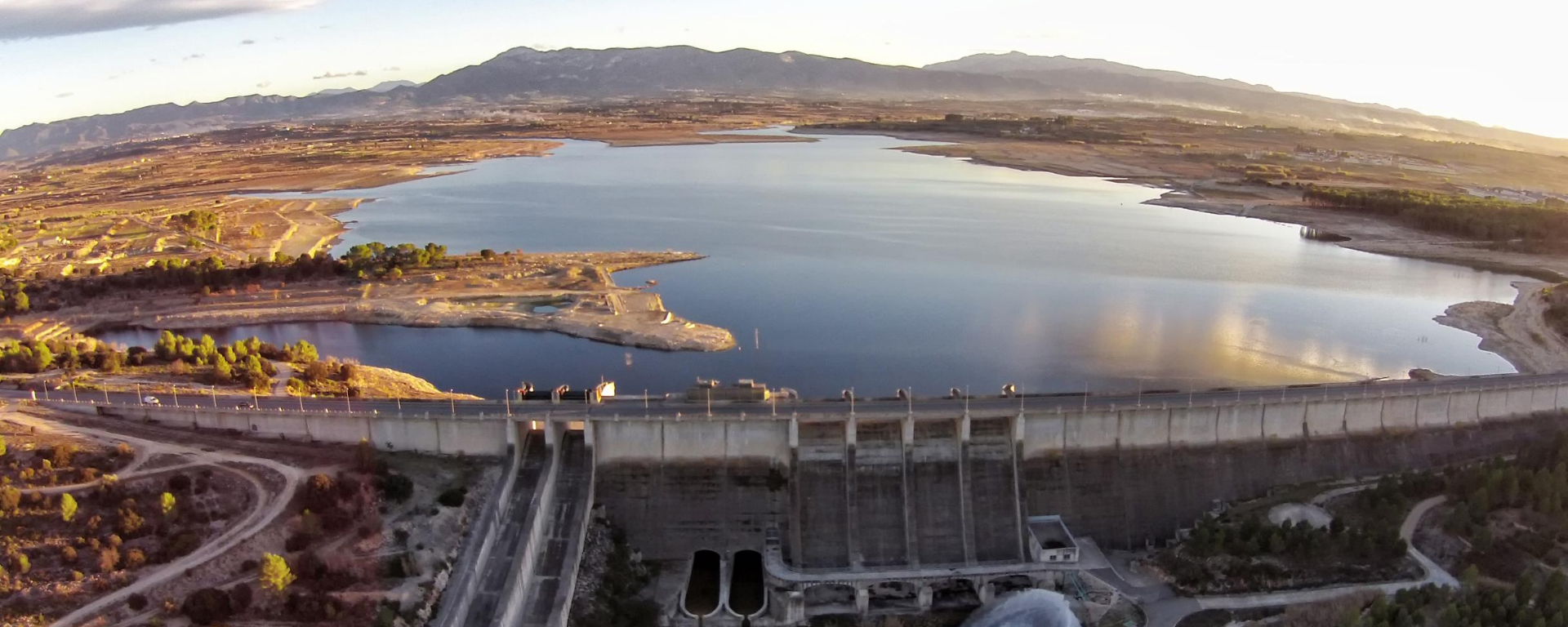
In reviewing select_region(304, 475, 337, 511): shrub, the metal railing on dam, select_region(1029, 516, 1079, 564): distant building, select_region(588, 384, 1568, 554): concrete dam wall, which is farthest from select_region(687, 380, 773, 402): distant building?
select_region(304, 475, 337, 511): shrub

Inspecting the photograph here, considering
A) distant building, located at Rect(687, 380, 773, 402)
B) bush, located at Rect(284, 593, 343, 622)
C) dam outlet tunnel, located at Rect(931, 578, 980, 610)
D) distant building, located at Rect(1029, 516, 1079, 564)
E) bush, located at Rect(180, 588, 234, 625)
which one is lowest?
dam outlet tunnel, located at Rect(931, 578, 980, 610)

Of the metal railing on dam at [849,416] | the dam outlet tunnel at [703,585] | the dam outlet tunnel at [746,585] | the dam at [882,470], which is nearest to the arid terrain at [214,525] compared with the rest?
the metal railing on dam at [849,416]

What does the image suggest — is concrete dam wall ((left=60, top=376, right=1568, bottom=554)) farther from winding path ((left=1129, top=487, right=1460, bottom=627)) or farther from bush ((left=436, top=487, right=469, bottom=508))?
winding path ((left=1129, top=487, right=1460, bottom=627))

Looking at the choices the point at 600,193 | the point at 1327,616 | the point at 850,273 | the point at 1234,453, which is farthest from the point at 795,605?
the point at 600,193

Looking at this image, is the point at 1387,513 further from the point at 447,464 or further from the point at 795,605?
the point at 447,464

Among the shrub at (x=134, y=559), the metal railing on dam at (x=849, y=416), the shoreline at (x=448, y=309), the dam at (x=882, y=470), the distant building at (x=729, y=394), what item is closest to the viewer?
the shrub at (x=134, y=559)

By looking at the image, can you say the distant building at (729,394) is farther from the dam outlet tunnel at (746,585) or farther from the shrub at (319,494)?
the shrub at (319,494)
